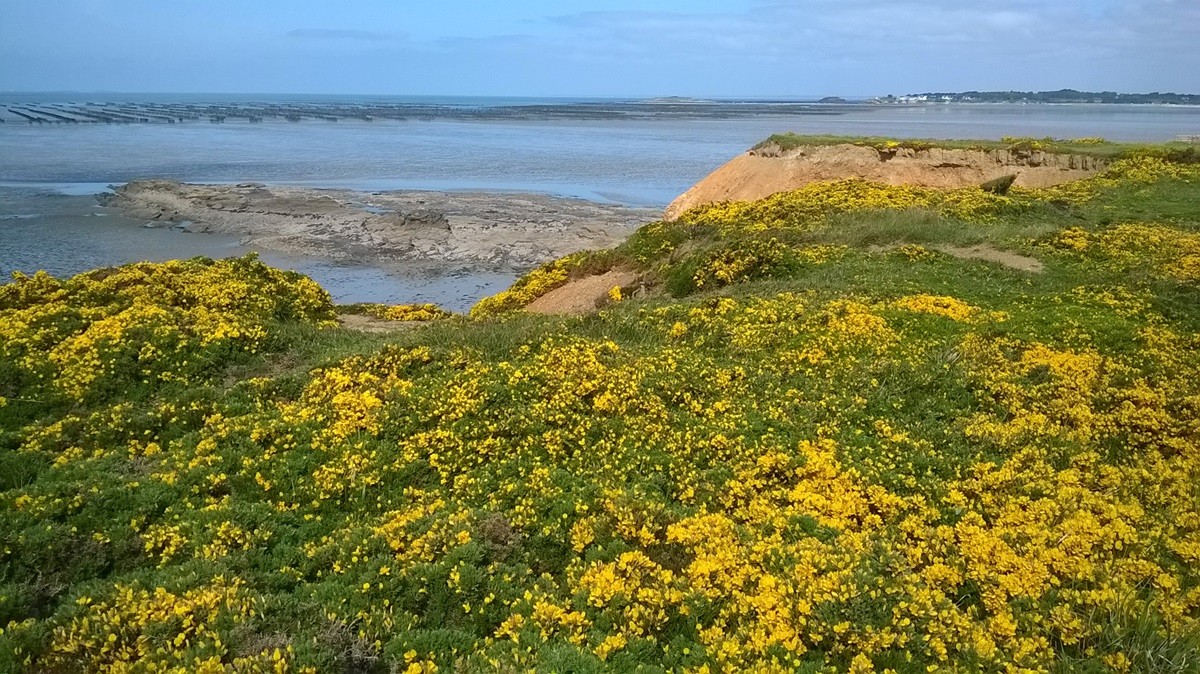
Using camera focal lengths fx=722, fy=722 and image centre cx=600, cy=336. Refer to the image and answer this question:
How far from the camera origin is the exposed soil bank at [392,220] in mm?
37469

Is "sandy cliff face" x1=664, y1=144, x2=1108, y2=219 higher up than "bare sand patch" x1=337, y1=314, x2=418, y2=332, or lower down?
higher up

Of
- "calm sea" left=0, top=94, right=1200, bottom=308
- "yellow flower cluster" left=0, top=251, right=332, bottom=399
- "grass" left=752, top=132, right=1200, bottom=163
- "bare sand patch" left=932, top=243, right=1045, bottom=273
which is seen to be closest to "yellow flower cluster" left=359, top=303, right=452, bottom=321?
"yellow flower cluster" left=0, top=251, right=332, bottom=399

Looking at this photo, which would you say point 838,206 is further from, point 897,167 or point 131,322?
point 131,322

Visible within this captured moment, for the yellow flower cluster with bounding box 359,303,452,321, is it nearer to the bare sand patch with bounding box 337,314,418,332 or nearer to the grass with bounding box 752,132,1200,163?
the bare sand patch with bounding box 337,314,418,332

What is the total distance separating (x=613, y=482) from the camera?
8711 mm

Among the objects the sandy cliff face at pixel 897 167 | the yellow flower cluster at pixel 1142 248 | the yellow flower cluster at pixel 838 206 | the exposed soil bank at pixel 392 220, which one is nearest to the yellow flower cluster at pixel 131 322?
the yellow flower cluster at pixel 838 206

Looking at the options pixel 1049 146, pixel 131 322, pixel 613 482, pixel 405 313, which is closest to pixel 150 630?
pixel 613 482

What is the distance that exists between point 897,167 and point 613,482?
107 feet

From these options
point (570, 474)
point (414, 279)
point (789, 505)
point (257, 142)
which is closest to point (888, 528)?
point (789, 505)

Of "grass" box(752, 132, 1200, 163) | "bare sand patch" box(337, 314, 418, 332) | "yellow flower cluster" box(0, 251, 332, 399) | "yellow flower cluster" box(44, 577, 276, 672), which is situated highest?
"grass" box(752, 132, 1200, 163)

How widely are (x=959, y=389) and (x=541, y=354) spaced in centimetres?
650

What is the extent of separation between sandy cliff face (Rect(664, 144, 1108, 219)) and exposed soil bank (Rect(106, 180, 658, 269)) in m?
7.54

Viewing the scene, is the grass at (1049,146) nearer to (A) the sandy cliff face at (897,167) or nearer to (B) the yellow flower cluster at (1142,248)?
(A) the sandy cliff face at (897,167)

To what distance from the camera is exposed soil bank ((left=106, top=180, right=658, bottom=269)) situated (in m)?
37.5
